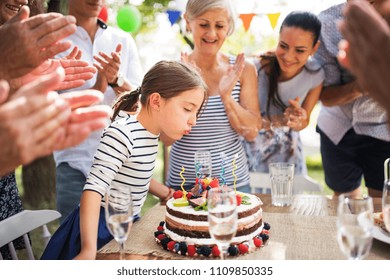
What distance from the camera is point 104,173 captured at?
67.9 inches

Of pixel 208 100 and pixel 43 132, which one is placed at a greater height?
pixel 43 132

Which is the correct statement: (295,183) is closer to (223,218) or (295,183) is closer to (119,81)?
(119,81)

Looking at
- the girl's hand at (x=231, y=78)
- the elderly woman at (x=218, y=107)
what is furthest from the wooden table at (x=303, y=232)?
the girl's hand at (x=231, y=78)

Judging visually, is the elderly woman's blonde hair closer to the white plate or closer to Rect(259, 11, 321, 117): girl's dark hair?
Rect(259, 11, 321, 117): girl's dark hair

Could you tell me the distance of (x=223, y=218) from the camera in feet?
4.27

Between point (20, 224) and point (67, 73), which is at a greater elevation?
point (67, 73)

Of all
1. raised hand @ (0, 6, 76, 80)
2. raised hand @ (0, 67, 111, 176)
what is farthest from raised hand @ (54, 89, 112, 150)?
raised hand @ (0, 6, 76, 80)

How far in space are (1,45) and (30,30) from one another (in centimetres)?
11

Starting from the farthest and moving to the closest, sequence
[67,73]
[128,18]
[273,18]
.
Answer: [128,18] < [273,18] < [67,73]

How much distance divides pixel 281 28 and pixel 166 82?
107 cm

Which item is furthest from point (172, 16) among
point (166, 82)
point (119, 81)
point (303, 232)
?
point (303, 232)

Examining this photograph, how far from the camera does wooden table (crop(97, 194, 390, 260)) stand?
1.56 m

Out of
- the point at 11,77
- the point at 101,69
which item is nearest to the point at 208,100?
the point at 101,69

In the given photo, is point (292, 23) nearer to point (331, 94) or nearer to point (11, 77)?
point (331, 94)
